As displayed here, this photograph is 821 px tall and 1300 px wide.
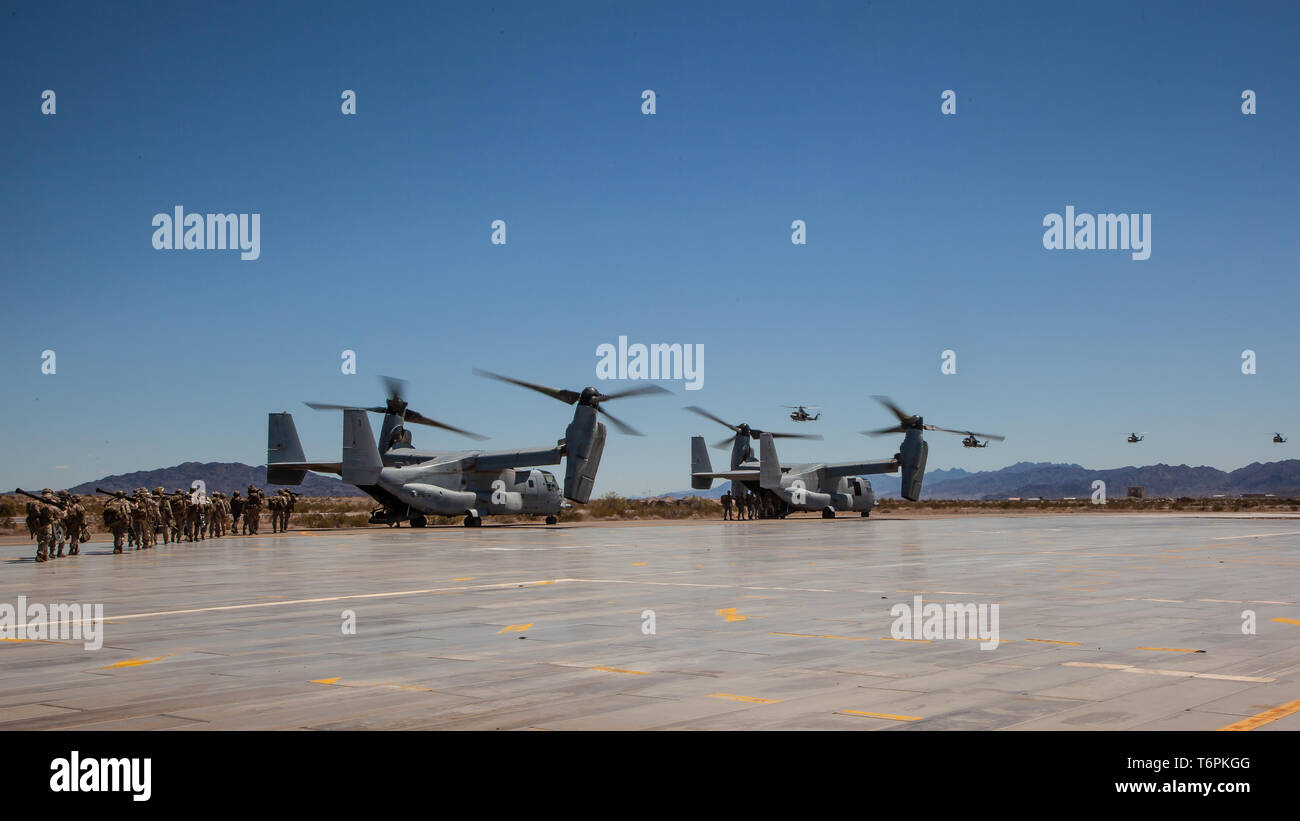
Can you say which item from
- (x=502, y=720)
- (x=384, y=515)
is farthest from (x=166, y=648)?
(x=384, y=515)

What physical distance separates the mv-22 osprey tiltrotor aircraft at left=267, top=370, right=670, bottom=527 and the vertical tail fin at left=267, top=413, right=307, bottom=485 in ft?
0.17

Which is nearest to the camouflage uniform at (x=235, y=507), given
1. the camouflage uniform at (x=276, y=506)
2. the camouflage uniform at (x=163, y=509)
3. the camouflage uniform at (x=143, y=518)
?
the camouflage uniform at (x=276, y=506)

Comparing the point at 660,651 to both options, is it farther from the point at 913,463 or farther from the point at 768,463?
the point at 913,463

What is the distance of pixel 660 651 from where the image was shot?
11.1m

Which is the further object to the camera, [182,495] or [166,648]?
[182,495]

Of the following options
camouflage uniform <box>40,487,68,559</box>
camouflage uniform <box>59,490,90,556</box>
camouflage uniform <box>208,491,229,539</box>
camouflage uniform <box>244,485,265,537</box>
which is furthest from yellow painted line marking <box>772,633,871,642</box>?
camouflage uniform <box>244,485,265,537</box>

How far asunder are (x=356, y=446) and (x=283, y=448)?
7158 millimetres

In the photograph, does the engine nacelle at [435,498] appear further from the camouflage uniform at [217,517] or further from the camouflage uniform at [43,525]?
the camouflage uniform at [43,525]

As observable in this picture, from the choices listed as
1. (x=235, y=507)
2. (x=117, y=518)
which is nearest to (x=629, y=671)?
(x=117, y=518)

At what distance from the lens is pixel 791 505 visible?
6950cm

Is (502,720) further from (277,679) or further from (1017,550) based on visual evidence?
(1017,550)

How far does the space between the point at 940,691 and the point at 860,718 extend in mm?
1365

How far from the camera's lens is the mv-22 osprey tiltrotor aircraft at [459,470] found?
5062 centimetres
